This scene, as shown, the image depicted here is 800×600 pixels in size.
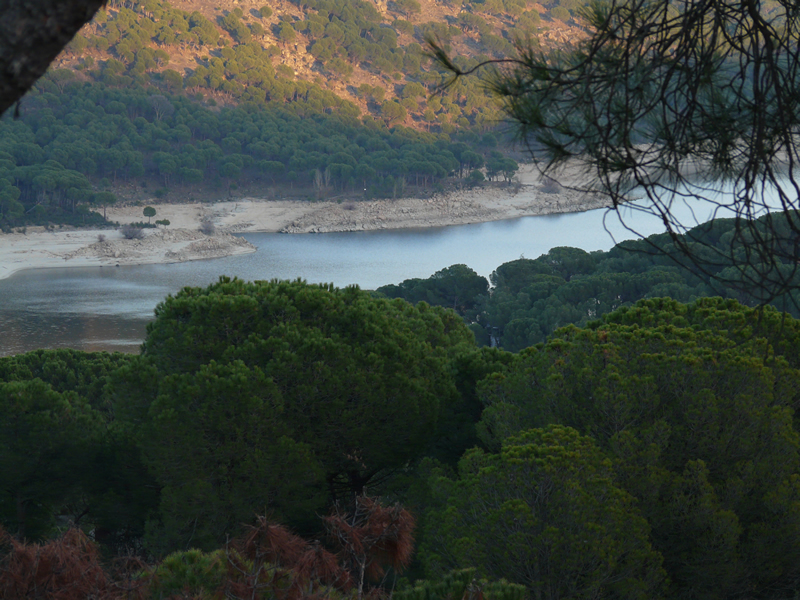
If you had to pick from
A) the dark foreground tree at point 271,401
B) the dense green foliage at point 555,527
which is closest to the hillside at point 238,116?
the dark foreground tree at point 271,401

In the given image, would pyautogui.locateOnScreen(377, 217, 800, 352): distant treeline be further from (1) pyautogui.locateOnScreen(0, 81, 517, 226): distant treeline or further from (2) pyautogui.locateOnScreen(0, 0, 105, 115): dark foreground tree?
(1) pyautogui.locateOnScreen(0, 81, 517, 226): distant treeline

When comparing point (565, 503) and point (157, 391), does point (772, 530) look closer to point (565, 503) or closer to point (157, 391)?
point (565, 503)

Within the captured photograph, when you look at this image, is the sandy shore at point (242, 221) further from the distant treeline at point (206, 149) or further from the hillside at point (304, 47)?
the hillside at point (304, 47)

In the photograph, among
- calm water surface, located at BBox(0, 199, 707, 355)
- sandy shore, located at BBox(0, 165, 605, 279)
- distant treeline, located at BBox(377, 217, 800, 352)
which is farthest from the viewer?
sandy shore, located at BBox(0, 165, 605, 279)

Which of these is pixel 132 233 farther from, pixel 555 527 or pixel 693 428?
pixel 555 527

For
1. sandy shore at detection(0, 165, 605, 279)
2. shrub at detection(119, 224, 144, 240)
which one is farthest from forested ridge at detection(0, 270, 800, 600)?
shrub at detection(119, 224, 144, 240)

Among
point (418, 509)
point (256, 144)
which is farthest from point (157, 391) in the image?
point (256, 144)

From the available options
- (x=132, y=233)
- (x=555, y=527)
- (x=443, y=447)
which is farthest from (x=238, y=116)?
(x=555, y=527)
